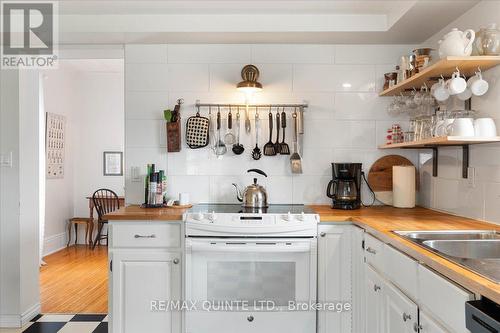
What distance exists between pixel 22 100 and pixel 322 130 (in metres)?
2.14

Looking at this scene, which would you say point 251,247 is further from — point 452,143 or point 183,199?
point 452,143

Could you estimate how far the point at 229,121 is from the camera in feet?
8.89

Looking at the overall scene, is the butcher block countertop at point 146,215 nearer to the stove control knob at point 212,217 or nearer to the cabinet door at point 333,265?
the stove control knob at point 212,217

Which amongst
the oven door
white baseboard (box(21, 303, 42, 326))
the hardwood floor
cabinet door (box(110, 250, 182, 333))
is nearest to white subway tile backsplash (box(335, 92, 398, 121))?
the oven door

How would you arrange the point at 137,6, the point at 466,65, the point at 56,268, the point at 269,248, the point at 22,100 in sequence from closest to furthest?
the point at 466,65 → the point at 269,248 → the point at 137,6 → the point at 22,100 → the point at 56,268

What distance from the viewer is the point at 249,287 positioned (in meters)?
2.21

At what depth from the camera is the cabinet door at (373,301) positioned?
1.77 meters

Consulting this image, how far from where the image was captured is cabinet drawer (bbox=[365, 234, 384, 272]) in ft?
5.77

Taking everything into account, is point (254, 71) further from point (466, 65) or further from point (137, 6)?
point (466, 65)

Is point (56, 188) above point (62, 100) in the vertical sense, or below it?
below

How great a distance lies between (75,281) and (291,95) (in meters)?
2.74

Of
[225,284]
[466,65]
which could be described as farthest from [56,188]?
[466,65]

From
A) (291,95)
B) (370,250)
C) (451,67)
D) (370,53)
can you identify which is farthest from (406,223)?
(370,53)

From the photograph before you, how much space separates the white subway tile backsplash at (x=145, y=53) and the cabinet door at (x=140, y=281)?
140 cm
